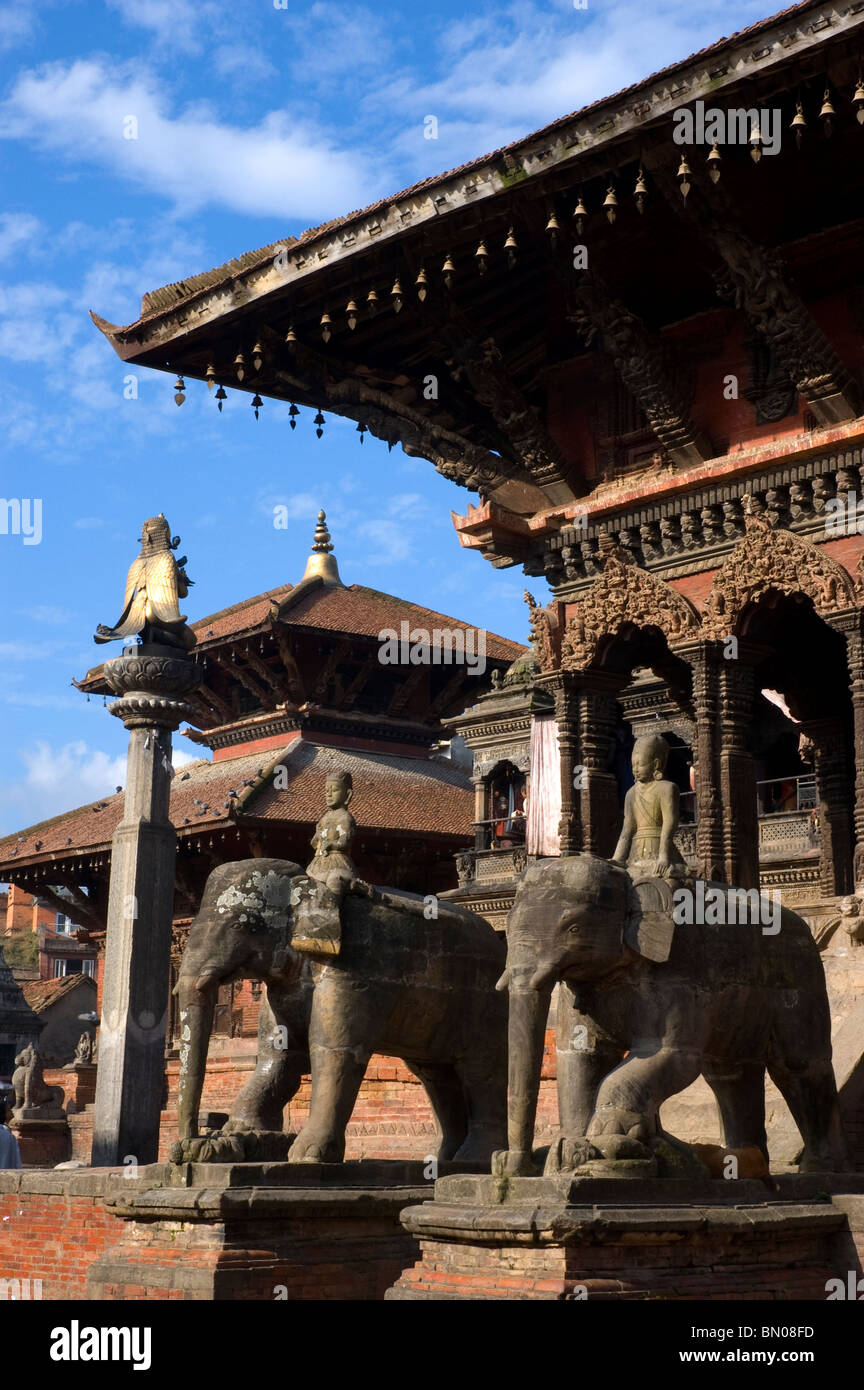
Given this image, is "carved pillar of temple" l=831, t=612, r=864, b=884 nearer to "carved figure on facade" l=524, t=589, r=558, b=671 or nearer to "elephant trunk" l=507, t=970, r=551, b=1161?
"carved figure on facade" l=524, t=589, r=558, b=671

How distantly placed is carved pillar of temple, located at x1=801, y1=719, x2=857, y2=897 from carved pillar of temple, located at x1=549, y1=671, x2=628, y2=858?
2320mm

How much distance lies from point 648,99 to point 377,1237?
904cm

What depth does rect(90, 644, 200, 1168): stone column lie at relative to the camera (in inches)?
660

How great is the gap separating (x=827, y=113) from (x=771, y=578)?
4.05 metres

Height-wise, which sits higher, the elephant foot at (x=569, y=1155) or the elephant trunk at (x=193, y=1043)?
the elephant trunk at (x=193, y=1043)

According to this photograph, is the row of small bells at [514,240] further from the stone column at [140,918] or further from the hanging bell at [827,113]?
the stone column at [140,918]

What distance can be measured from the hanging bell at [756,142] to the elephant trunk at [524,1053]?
24.6ft

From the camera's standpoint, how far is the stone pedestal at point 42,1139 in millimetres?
27312

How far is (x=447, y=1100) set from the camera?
40.1 ft

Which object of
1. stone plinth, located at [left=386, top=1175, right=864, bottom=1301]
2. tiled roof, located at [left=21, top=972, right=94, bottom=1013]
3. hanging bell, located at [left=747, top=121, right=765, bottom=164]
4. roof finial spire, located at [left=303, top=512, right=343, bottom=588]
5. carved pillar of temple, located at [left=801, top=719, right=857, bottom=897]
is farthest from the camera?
tiled roof, located at [left=21, top=972, right=94, bottom=1013]

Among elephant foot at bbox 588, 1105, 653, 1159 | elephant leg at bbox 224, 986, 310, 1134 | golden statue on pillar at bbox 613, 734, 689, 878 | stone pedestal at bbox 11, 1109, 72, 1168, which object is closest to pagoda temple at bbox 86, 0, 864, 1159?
golden statue on pillar at bbox 613, 734, 689, 878

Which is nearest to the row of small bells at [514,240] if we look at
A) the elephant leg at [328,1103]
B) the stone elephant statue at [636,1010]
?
the stone elephant statue at [636,1010]
